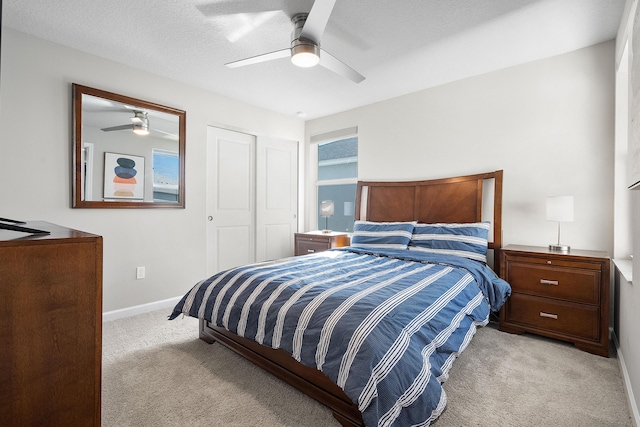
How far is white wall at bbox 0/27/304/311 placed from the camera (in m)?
2.56

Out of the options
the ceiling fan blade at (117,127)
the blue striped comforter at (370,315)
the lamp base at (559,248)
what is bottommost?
the blue striped comforter at (370,315)

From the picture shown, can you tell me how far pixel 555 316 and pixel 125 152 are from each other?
4.19 meters

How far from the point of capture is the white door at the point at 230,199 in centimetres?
396

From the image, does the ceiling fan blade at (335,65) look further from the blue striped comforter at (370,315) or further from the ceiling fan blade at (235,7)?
the blue striped comforter at (370,315)

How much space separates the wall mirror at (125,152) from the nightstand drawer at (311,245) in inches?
65.4

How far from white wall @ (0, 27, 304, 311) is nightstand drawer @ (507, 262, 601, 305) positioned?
336cm

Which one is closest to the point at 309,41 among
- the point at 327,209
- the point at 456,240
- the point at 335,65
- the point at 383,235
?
the point at 335,65

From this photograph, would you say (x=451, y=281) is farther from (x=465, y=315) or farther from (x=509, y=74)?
(x=509, y=74)

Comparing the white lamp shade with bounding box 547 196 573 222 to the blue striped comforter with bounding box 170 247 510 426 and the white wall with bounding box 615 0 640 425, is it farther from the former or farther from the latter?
the blue striped comforter with bounding box 170 247 510 426

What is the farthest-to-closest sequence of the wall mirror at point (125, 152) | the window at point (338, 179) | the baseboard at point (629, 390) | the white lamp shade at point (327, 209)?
the window at point (338, 179), the white lamp shade at point (327, 209), the wall mirror at point (125, 152), the baseboard at point (629, 390)

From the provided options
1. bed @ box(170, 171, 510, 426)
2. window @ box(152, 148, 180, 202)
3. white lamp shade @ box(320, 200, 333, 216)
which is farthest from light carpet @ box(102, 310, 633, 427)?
white lamp shade @ box(320, 200, 333, 216)

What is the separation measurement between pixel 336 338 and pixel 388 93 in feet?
10.8

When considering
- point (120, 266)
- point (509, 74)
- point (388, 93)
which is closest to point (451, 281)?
point (509, 74)

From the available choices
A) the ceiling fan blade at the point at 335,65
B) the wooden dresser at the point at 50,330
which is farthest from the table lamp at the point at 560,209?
the wooden dresser at the point at 50,330
